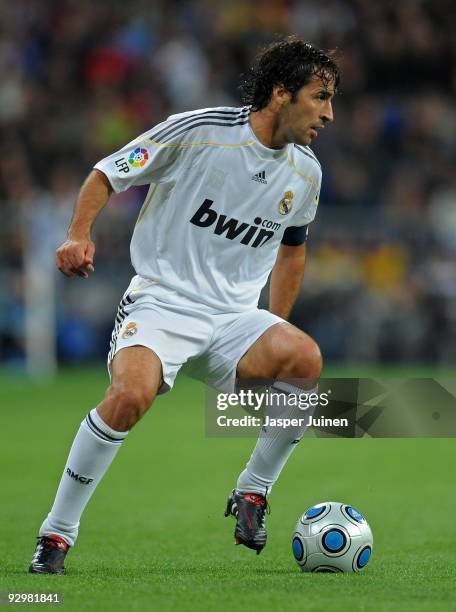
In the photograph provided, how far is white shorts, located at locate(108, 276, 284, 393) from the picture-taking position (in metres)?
5.77

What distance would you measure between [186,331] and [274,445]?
705 mm

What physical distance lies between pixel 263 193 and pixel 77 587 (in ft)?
6.94

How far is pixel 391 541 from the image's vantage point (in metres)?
6.50

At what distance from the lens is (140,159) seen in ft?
19.1

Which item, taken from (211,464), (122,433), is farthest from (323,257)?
(122,433)

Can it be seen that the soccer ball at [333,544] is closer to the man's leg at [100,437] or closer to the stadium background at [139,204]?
the man's leg at [100,437]

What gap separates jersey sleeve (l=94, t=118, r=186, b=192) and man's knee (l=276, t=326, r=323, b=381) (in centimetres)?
96

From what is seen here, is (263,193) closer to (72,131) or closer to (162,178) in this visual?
(162,178)

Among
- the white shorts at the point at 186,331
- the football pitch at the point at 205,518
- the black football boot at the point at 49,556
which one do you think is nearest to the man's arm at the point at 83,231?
the white shorts at the point at 186,331

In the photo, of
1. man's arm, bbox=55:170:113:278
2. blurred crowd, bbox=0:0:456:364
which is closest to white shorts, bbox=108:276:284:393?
man's arm, bbox=55:170:113:278

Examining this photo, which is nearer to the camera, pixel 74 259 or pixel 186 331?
pixel 74 259

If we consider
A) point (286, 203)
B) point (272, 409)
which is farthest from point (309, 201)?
point (272, 409)

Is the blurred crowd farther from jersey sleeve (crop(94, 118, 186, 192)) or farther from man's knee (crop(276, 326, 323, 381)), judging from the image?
man's knee (crop(276, 326, 323, 381))

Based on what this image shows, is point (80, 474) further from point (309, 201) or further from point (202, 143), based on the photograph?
point (309, 201)
